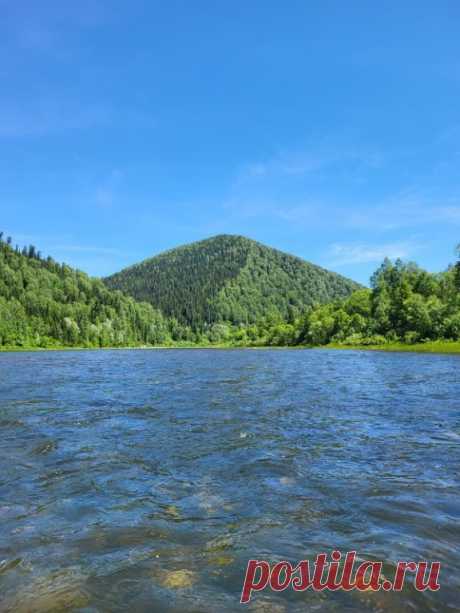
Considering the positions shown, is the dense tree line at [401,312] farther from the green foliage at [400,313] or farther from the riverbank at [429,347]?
the riverbank at [429,347]

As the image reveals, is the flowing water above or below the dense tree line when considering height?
below

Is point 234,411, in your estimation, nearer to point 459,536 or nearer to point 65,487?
point 65,487

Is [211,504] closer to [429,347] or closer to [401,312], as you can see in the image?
[429,347]

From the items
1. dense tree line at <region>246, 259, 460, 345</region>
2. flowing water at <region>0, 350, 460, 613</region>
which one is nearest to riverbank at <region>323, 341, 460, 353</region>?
dense tree line at <region>246, 259, 460, 345</region>

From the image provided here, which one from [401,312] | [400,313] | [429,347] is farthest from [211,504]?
[400,313]

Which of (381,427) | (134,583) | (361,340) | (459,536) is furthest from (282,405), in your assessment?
(361,340)

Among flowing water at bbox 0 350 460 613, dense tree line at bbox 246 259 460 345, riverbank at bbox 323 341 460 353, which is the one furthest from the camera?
dense tree line at bbox 246 259 460 345

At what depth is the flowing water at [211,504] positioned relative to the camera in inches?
288

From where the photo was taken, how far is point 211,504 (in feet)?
36.3

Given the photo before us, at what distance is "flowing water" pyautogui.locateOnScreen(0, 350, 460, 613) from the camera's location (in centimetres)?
730

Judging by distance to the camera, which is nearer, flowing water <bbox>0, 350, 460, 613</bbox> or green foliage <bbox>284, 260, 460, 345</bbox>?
flowing water <bbox>0, 350, 460, 613</bbox>

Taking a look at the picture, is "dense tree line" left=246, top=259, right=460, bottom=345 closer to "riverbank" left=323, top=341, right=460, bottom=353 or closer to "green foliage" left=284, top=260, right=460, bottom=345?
"green foliage" left=284, top=260, right=460, bottom=345

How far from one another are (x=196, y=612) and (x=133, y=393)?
93.2 ft

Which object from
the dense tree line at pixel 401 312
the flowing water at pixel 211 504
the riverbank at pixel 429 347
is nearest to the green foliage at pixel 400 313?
the dense tree line at pixel 401 312
